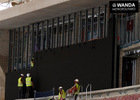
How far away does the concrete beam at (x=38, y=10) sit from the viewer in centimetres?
3008

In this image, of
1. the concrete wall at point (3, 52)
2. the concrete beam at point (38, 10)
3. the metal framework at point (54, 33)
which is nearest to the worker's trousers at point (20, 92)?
the metal framework at point (54, 33)

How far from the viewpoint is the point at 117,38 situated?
28.9 m

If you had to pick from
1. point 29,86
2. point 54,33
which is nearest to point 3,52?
point 54,33

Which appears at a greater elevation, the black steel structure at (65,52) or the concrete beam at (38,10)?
the concrete beam at (38,10)

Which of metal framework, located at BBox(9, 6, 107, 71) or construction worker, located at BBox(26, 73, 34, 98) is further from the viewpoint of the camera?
construction worker, located at BBox(26, 73, 34, 98)

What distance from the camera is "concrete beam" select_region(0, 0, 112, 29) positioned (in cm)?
3008

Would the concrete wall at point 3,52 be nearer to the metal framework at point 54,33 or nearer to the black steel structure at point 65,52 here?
the metal framework at point 54,33

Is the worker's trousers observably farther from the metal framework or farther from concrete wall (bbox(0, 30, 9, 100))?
concrete wall (bbox(0, 30, 9, 100))

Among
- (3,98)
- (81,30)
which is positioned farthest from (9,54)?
(81,30)

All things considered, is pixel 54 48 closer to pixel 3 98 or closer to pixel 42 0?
pixel 42 0

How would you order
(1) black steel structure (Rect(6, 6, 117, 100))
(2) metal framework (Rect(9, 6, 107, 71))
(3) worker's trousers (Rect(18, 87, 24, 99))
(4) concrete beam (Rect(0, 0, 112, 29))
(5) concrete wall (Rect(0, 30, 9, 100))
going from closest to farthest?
(1) black steel structure (Rect(6, 6, 117, 100)), (4) concrete beam (Rect(0, 0, 112, 29)), (2) metal framework (Rect(9, 6, 107, 71)), (3) worker's trousers (Rect(18, 87, 24, 99)), (5) concrete wall (Rect(0, 30, 9, 100))

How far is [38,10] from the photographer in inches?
1259

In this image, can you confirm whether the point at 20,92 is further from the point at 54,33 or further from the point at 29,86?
the point at 54,33

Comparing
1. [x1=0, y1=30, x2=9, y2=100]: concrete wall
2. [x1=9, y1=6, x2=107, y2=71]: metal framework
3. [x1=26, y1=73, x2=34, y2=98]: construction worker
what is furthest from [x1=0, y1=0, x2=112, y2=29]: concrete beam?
[x1=26, y1=73, x2=34, y2=98]: construction worker
